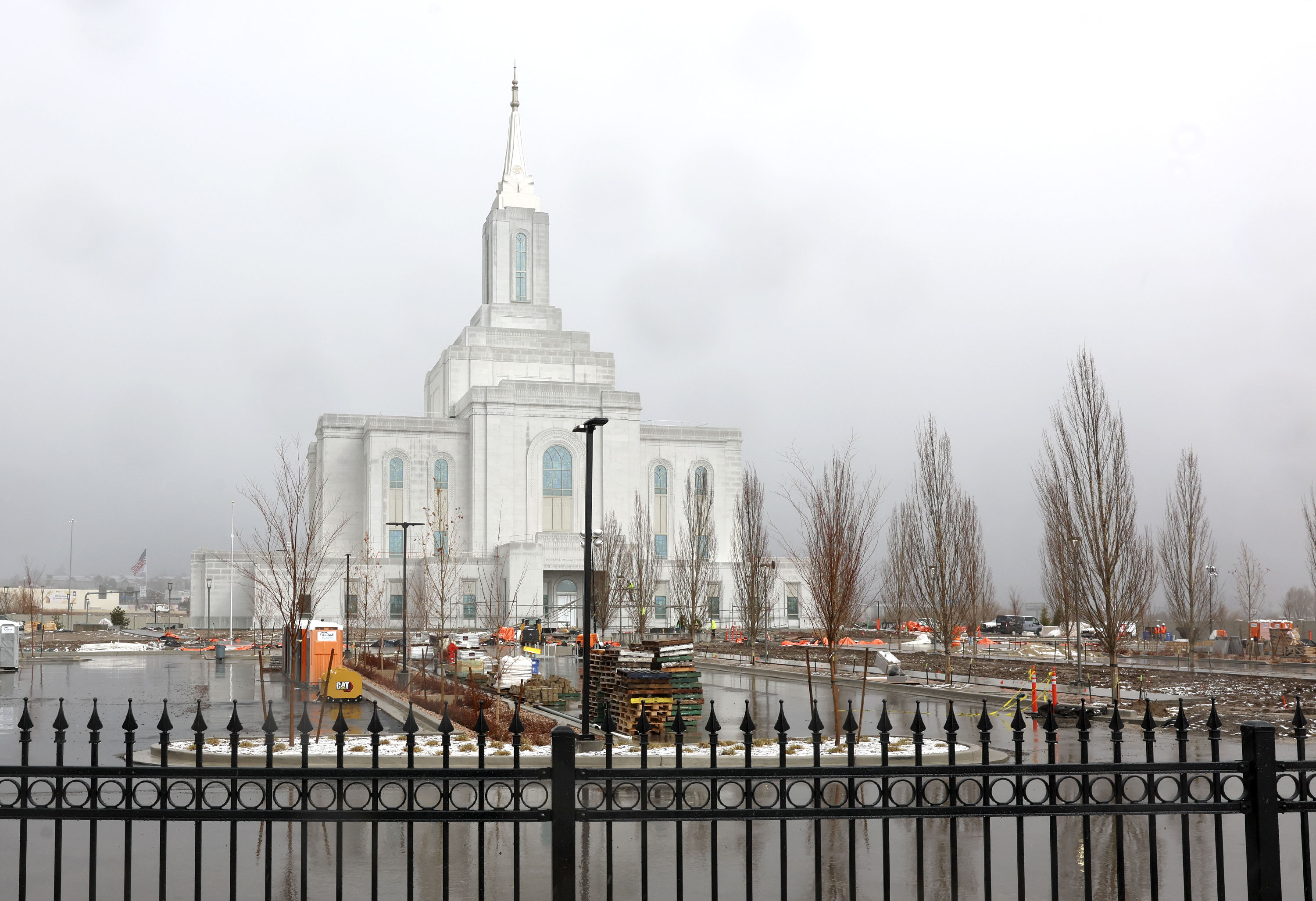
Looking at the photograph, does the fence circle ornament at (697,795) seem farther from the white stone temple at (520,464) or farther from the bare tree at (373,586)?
the white stone temple at (520,464)

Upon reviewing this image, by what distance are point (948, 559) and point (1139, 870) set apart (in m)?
30.9

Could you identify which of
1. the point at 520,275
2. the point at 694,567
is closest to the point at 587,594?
the point at 694,567

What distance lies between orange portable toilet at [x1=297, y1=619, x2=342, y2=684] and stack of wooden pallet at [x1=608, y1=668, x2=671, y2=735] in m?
12.0

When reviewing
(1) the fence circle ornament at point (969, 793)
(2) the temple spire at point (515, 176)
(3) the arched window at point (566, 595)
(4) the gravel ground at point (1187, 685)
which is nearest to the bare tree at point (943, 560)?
(4) the gravel ground at point (1187, 685)

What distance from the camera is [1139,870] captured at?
9.31 m

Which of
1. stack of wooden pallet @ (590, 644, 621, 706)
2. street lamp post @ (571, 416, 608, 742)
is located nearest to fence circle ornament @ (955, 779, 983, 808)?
street lamp post @ (571, 416, 608, 742)

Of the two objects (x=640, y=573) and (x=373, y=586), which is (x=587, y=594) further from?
(x=373, y=586)

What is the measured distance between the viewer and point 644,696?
1817cm

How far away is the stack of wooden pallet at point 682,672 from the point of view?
1917 cm

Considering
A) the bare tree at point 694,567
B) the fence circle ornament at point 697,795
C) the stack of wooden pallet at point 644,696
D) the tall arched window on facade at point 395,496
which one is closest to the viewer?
the fence circle ornament at point 697,795

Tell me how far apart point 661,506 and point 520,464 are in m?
11.9

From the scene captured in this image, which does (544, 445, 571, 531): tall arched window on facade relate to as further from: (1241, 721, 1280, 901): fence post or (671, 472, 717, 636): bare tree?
(1241, 721, 1280, 901): fence post

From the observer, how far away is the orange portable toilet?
2830 cm

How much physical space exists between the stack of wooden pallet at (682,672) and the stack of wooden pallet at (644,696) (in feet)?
0.68
